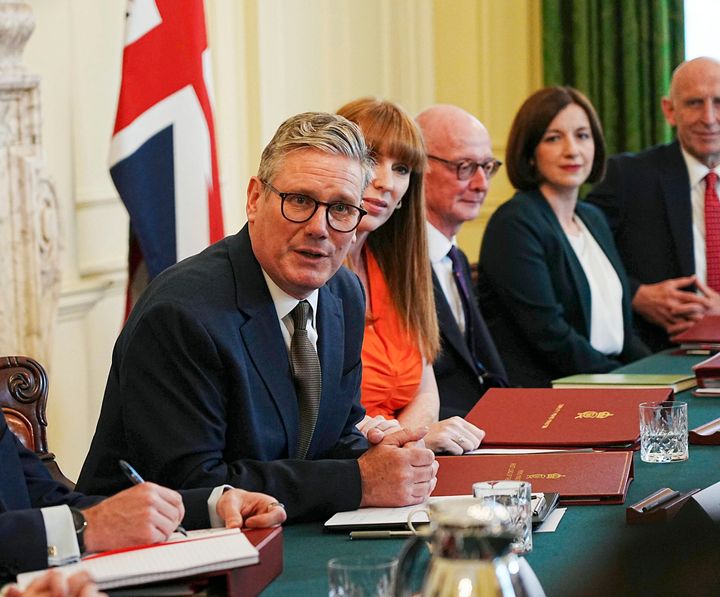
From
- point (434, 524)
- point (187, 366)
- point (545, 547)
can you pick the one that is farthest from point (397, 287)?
point (434, 524)

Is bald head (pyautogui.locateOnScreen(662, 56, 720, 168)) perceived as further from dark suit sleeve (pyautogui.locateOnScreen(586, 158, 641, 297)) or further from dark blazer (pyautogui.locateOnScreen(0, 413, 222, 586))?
dark blazer (pyautogui.locateOnScreen(0, 413, 222, 586))

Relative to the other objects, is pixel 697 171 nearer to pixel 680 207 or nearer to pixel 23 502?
pixel 680 207

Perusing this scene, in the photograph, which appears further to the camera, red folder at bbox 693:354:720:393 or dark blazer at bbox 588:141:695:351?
dark blazer at bbox 588:141:695:351

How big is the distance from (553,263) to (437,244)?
78 cm

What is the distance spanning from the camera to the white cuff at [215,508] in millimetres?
1933

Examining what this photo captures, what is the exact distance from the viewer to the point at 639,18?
6.45 meters

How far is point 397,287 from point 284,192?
975 mm

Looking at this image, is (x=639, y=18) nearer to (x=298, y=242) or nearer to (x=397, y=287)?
(x=397, y=287)

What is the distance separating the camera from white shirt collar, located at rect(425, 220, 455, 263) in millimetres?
3787

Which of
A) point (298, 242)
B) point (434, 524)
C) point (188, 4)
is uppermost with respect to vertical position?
point (188, 4)

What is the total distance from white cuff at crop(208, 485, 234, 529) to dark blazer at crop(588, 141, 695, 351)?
3.28 metres

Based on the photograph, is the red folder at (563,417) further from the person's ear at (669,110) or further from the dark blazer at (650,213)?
the person's ear at (669,110)

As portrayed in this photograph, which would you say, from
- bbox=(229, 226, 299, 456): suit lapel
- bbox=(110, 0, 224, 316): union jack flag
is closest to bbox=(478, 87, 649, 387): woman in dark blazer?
bbox=(110, 0, 224, 316): union jack flag

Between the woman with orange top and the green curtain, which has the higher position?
the green curtain
